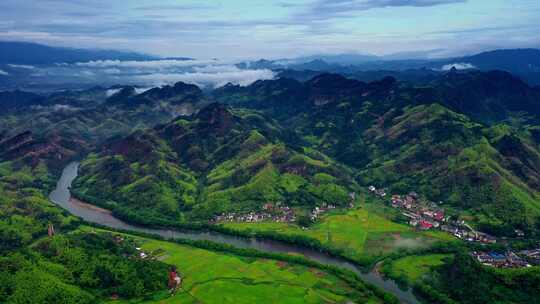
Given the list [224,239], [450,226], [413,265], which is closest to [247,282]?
[224,239]

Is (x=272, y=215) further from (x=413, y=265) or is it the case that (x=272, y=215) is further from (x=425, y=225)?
(x=413, y=265)

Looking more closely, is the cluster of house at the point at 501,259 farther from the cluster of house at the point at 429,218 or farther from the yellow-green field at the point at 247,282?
the yellow-green field at the point at 247,282

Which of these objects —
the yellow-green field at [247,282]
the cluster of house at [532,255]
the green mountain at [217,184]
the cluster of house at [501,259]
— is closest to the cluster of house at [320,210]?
the green mountain at [217,184]

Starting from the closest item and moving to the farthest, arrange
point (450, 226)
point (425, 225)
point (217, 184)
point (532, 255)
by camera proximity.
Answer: point (532, 255) → point (450, 226) → point (425, 225) → point (217, 184)

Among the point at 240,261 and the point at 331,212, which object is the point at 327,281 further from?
the point at 331,212

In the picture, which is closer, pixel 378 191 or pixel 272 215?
pixel 272 215

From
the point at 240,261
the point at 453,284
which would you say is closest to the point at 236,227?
the point at 240,261
